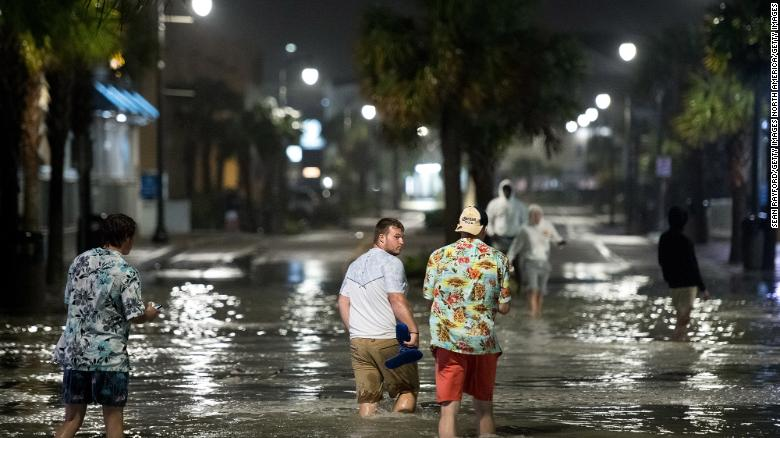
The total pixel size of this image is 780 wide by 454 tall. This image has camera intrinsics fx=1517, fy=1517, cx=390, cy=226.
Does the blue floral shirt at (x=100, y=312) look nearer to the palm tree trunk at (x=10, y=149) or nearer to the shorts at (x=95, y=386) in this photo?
the shorts at (x=95, y=386)

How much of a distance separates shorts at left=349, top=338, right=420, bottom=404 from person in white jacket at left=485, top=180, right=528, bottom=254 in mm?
11848

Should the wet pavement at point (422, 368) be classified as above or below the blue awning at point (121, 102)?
below

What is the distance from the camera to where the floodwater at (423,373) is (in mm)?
10447

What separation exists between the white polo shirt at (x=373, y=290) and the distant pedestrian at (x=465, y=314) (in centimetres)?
84

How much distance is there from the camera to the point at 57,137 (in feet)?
85.1

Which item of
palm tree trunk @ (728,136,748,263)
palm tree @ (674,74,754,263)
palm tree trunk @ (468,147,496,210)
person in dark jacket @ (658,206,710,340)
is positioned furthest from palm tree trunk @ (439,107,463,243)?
person in dark jacket @ (658,206,710,340)

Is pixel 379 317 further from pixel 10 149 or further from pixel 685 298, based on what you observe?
pixel 10 149

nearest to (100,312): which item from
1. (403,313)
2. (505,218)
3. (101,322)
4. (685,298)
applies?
(101,322)

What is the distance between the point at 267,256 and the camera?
119 ft

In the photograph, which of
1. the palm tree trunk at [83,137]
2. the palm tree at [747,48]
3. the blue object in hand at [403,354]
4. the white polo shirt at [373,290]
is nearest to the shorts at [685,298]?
the white polo shirt at [373,290]

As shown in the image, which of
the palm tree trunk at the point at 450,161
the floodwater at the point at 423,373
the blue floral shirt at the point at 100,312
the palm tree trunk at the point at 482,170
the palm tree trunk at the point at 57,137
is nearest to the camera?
the blue floral shirt at the point at 100,312

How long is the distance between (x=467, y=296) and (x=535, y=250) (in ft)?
33.9

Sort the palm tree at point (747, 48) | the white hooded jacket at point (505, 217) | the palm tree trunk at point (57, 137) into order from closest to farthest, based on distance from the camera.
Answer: the white hooded jacket at point (505, 217) → the palm tree trunk at point (57, 137) → the palm tree at point (747, 48)
